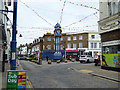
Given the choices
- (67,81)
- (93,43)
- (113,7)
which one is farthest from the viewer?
(93,43)

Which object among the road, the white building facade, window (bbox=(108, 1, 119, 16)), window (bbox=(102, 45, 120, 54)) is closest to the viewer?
the road

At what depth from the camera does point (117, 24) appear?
14.7m

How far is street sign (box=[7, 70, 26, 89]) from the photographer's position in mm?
6477

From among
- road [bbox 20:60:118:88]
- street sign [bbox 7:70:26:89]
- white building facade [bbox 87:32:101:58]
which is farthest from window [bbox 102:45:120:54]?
white building facade [bbox 87:32:101:58]

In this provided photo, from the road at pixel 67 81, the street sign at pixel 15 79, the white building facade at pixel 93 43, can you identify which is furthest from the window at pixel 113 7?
the white building facade at pixel 93 43

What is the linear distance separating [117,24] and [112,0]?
124 inches

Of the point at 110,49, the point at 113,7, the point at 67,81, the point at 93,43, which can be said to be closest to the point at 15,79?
the point at 67,81

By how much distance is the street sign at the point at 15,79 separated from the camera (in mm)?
6477

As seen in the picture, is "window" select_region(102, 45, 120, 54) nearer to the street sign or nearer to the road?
the road

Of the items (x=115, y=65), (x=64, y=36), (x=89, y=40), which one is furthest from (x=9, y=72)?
(x=64, y=36)

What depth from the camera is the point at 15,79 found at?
6531 millimetres

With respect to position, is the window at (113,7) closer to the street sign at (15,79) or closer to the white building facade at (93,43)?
the street sign at (15,79)

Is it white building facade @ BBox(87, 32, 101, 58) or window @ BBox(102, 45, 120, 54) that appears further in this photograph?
white building facade @ BBox(87, 32, 101, 58)

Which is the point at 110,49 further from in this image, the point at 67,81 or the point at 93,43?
the point at 93,43
